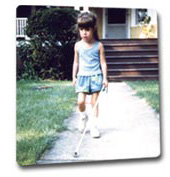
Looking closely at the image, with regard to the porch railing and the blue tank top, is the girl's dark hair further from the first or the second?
the porch railing

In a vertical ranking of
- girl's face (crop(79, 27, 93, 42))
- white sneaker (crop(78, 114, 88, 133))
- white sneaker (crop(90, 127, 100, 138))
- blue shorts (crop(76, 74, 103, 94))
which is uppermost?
girl's face (crop(79, 27, 93, 42))

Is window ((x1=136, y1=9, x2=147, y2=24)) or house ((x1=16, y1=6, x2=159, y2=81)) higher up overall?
window ((x1=136, y1=9, x2=147, y2=24))

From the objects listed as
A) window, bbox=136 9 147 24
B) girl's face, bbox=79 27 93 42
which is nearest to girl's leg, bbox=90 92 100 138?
girl's face, bbox=79 27 93 42

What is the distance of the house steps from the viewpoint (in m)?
1.88

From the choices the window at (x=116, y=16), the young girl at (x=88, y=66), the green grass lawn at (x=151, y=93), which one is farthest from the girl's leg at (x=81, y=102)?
the window at (x=116, y=16)

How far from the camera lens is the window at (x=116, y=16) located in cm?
184

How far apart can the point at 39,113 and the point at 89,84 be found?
10.3 inches

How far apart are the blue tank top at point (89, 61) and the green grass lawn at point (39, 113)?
0.09 metres

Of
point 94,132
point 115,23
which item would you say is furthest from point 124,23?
point 94,132

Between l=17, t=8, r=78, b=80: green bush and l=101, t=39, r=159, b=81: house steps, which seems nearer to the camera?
l=17, t=8, r=78, b=80: green bush

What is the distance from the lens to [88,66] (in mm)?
1831

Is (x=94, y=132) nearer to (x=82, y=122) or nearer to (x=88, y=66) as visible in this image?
(x=82, y=122)

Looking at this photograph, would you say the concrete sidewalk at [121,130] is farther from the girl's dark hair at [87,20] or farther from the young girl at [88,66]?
the girl's dark hair at [87,20]
